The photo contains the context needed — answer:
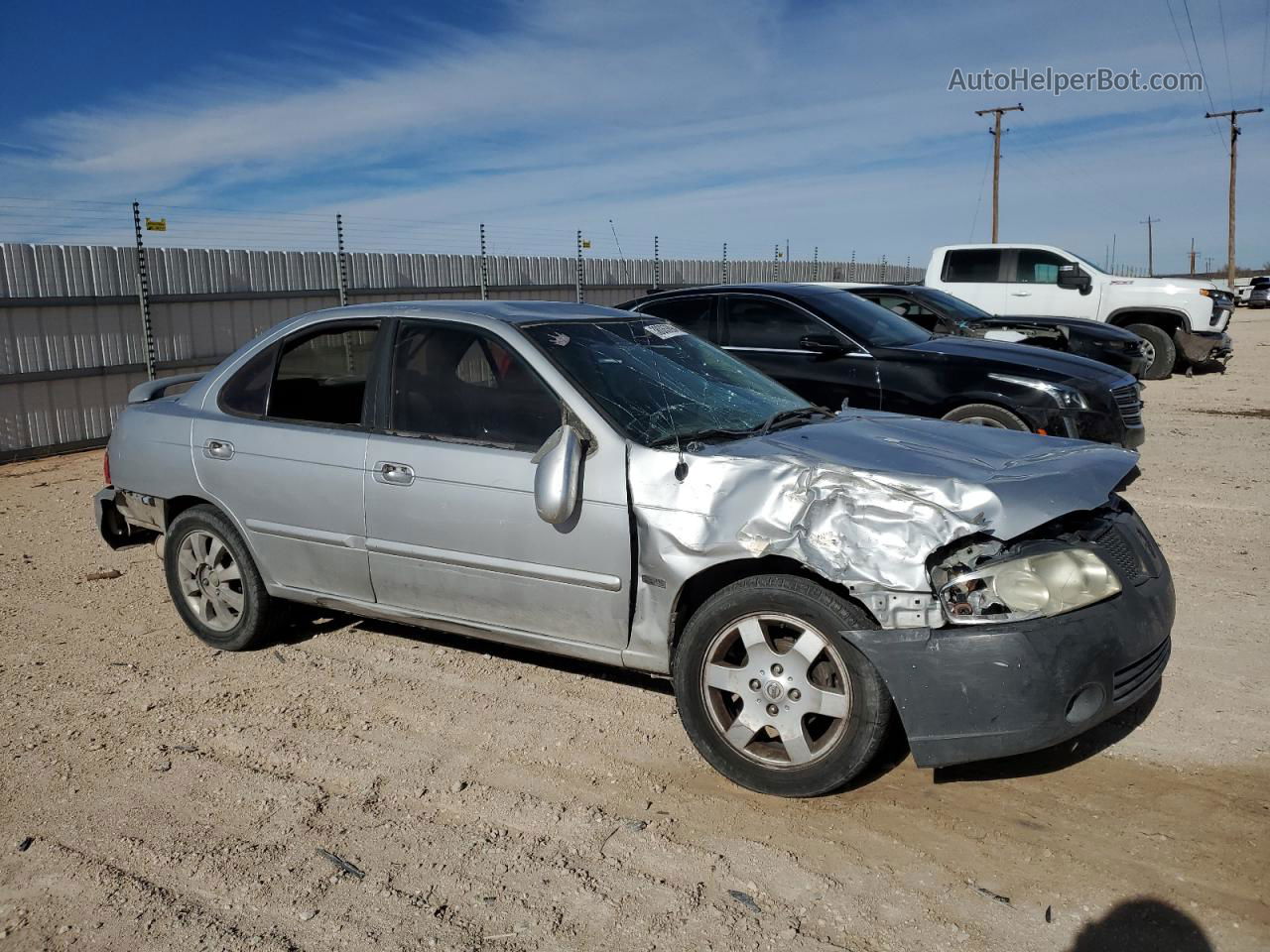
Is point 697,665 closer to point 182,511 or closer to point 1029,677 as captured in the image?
point 1029,677

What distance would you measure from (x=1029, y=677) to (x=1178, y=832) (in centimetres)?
71

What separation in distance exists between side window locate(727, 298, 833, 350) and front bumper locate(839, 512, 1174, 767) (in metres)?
5.25

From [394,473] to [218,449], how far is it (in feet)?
3.62

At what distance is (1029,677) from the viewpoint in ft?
10.4

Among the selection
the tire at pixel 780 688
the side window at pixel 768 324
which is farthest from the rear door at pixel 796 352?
the tire at pixel 780 688

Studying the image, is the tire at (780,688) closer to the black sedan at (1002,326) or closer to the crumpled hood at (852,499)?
the crumpled hood at (852,499)

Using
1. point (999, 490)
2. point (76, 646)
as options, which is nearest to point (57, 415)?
point (76, 646)

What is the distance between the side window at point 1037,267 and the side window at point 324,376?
13.7 metres

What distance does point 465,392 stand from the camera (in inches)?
172

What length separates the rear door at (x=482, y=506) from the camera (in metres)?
3.86

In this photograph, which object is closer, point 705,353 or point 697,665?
point 697,665

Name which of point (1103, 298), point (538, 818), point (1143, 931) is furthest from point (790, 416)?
point (1103, 298)

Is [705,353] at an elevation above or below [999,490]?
above

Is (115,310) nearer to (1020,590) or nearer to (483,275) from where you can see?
(483,275)
